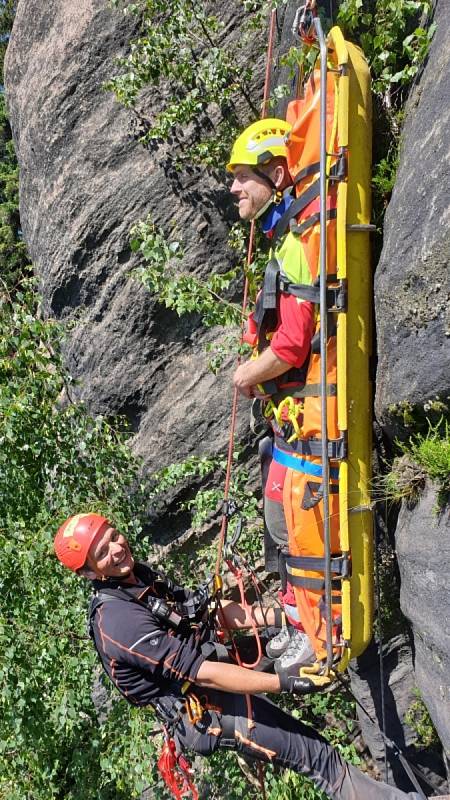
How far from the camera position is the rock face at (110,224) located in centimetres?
583

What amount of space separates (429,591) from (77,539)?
2.06m

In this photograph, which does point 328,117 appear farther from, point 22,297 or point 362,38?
point 22,297

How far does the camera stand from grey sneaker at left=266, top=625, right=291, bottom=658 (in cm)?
438

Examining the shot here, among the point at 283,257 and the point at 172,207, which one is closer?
the point at 283,257

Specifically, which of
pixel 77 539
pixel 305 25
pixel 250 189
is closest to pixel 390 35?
pixel 305 25

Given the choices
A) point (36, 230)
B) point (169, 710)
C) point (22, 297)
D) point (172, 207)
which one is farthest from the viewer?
point (36, 230)

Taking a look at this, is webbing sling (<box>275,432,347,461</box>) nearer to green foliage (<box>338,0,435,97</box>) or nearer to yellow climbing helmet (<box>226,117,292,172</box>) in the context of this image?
yellow climbing helmet (<box>226,117,292,172</box>)

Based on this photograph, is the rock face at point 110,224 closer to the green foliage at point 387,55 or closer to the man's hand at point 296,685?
the green foliage at point 387,55

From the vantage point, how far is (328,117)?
346cm

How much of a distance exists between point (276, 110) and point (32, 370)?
274 centimetres

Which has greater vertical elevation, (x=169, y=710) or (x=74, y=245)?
(x=74, y=245)

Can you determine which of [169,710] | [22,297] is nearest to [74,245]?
[22,297]

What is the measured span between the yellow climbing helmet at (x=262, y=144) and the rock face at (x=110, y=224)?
185 cm

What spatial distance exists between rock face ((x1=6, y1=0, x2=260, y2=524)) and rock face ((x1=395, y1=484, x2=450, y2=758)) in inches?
98.2
